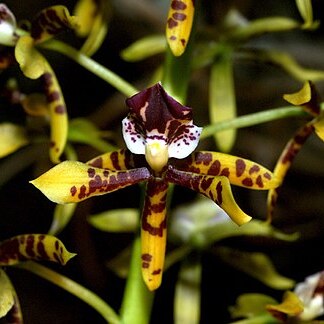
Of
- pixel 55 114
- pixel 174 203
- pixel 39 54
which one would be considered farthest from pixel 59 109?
pixel 174 203

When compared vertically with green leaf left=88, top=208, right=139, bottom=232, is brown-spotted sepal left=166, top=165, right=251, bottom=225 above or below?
below

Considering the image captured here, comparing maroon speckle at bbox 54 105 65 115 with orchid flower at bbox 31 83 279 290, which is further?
maroon speckle at bbox 54 105 65 115

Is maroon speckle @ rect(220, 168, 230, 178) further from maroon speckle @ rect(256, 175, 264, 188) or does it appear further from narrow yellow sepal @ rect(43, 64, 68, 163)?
narrow yellow sepal @ rect(43, 64, 68, 163)

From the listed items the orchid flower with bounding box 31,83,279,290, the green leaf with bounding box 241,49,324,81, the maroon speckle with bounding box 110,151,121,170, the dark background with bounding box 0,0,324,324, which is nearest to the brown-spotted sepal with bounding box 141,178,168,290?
the orchid flower with bounding box 31,83,279,290

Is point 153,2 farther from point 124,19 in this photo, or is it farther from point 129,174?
point 129,174

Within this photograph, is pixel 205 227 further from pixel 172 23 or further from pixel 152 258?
pixel 172 23

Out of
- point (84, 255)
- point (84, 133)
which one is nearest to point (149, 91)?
point (84, 133)

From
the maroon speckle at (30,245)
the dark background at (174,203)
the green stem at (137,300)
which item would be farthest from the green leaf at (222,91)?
the dark background at (174,203)
